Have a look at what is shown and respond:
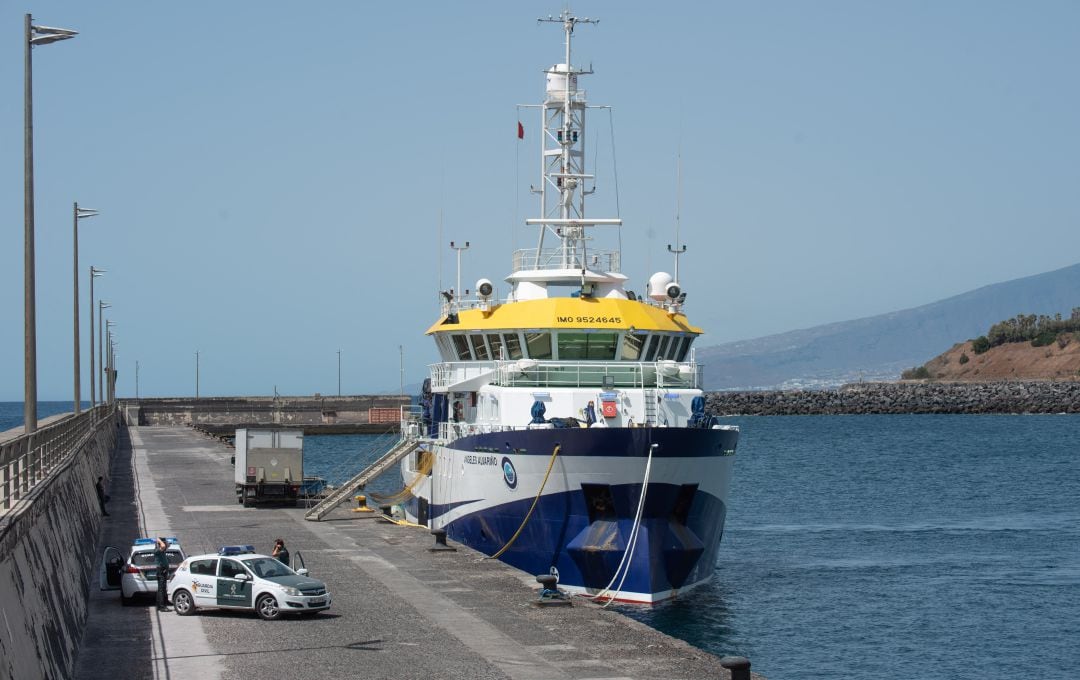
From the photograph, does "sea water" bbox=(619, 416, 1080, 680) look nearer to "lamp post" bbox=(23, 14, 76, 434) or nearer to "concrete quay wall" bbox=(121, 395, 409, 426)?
"lamp post" bbox=(23, 14, 76, 434)

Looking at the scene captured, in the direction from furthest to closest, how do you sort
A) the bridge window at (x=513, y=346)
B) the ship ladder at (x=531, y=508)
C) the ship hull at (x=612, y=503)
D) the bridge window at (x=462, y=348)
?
1. the bridge window at (x=462, y=348)
2. the bridge window at (x=513, y=346)
3. the ship ladder at (x=531, y=508)
4. the ship hull at (x=612, y=503)

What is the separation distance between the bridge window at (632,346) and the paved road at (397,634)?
298 inches

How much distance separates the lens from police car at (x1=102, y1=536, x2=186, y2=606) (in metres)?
28.5

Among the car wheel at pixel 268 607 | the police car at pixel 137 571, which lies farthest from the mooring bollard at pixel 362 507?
the car wheel at pixel 268 607

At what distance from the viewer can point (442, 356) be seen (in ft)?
145

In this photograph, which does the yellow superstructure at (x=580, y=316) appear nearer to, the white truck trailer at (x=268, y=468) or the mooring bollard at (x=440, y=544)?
the mooring bollard at (x=440, y=544)

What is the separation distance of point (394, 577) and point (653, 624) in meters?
6.73

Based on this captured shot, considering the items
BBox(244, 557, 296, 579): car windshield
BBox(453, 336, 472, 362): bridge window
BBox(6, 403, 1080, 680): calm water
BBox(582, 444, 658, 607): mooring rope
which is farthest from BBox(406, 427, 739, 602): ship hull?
BBox(244, 557, 296, 579): car windshield

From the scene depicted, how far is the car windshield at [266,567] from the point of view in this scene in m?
27.3

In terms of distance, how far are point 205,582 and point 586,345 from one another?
1495 cm

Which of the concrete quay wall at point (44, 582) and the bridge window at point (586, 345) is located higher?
the bridge window at point (586, 345)

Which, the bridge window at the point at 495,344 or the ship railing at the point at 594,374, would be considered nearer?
the ship railing at the point at 594,374

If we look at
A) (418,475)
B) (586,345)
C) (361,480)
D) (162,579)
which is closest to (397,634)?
(162,579)

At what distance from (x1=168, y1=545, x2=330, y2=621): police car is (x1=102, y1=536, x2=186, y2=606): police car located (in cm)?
104
